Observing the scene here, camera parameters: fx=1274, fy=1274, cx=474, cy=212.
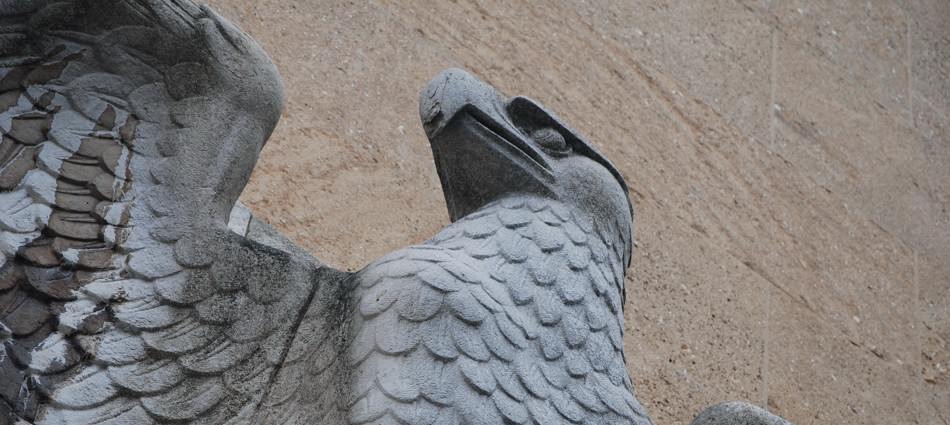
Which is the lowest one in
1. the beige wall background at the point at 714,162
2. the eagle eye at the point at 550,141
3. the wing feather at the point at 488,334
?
the beige wall background at the point at 714,162

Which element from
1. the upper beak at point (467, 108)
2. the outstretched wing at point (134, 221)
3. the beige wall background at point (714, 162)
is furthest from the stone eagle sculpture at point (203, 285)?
the beige wall background at point (714, 162)

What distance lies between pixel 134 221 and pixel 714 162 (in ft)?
5.96

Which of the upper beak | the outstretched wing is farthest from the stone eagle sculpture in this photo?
the upper beak

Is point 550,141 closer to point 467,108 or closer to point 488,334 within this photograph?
point 467,108

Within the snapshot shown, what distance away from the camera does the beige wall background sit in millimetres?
2160

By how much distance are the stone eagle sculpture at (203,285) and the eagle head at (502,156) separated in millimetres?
71

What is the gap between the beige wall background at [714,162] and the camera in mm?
2160

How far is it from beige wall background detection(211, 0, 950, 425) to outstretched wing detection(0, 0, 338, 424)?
0.72m

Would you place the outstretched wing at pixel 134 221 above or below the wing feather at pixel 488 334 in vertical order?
below

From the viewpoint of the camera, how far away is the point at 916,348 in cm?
293

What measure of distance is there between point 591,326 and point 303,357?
292 millimetres

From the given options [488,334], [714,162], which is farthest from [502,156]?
[714,162]

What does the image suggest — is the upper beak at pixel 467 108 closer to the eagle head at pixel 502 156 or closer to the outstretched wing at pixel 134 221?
the eagle head at pixel 502 156

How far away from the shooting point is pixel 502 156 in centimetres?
139
